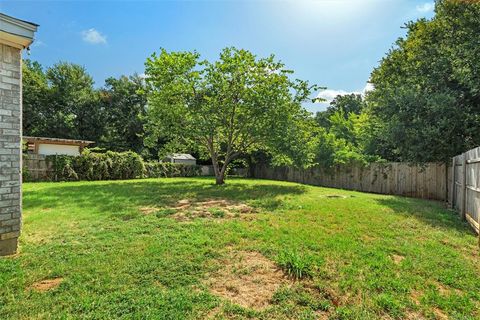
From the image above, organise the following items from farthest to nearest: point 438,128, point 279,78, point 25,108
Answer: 1. point 25,108
2. point 279,78
3. point 438,128

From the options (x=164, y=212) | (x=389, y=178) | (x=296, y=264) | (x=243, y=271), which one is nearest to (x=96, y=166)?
(x=164, y=212)

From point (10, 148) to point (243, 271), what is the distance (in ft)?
12.7

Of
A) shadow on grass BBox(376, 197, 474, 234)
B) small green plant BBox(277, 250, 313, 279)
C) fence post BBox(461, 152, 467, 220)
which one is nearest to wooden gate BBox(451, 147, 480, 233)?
fence post BBox(461, 152, 467, 220)

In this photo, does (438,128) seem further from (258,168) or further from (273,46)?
(258,168)

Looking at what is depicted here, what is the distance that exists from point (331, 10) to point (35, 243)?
8.13m

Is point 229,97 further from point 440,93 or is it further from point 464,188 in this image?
point 464,188

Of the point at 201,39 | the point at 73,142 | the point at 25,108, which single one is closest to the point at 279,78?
the point at 201,39

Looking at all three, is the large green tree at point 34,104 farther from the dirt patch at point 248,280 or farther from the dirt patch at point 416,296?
the dirt patch at point 416,296

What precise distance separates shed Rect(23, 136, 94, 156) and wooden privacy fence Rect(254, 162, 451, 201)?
49.2ft

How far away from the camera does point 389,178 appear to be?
12562 mm

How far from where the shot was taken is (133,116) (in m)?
30.6

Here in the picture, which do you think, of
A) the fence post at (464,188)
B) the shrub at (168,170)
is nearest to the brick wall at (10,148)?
the fence post at (464,188)

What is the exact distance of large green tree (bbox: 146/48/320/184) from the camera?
38.9ft

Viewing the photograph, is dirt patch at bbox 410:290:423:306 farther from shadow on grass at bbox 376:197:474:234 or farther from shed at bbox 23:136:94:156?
shed at bbox 23:136:94:156
